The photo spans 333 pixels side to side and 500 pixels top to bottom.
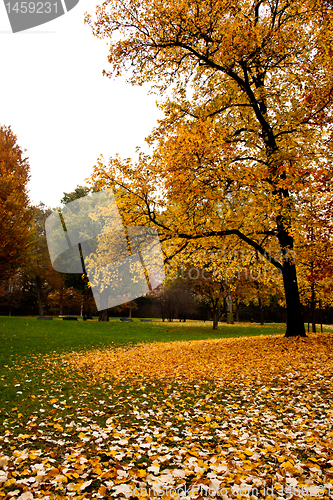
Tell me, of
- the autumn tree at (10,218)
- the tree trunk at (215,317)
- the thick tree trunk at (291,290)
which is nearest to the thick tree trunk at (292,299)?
the thick tree trunk at (291,290)

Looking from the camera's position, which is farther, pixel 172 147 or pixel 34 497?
pixel 172 147

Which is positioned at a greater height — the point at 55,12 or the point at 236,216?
the point at 55,12

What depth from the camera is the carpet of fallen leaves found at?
2.91 meters

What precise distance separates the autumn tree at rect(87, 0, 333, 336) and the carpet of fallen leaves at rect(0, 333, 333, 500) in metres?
5.19

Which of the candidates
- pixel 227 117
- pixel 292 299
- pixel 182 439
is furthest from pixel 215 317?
pixel 182 439

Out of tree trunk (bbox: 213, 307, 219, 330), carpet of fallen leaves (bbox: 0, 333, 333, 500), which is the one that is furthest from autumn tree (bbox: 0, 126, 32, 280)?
tree trunk (bbox: 213, 307, 219, 330)

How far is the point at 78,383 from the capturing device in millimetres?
7207

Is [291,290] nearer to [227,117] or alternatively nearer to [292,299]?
[292,299]

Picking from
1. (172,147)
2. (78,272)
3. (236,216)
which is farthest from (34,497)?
(78,272)

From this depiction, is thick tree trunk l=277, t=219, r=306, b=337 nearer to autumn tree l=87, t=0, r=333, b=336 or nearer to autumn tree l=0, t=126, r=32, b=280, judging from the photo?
autumn tree l=87, t=0, r=333, b=336

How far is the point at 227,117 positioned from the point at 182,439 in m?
12.2

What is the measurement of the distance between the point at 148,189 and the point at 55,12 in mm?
5421

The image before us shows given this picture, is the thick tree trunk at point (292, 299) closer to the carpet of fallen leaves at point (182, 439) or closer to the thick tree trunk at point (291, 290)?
the thick tree trunk at point (291, 290)

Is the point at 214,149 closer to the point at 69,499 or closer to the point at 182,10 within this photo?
the point at 182,10
